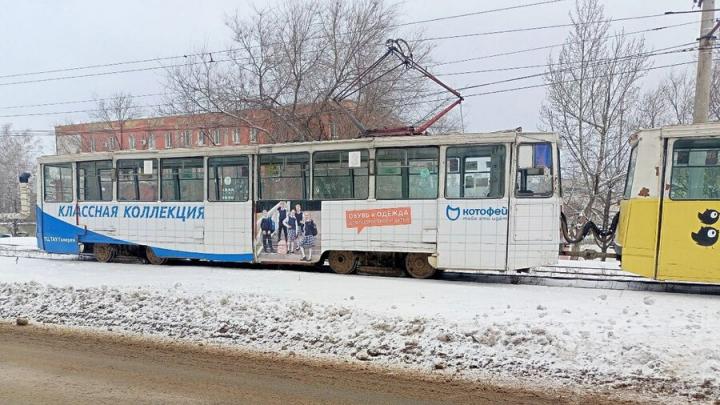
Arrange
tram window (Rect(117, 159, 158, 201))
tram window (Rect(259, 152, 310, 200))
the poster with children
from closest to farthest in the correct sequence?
1. the poster with children
2. tram window (Rect(259, 152, 310, 200))
3. tram window (Rect(117, 159, 158, 201))

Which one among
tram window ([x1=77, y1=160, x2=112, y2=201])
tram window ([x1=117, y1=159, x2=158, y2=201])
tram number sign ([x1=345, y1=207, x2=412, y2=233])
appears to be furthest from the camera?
tram window ([x1=77, y1=160, x2=112, y2=201])

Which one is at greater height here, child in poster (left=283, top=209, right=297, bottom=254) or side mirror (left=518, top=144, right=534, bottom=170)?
side mirror (left=518, top=144, right=534, bottom=170)

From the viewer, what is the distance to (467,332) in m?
5.90

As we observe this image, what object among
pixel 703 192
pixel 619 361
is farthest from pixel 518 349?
pixel 703 192

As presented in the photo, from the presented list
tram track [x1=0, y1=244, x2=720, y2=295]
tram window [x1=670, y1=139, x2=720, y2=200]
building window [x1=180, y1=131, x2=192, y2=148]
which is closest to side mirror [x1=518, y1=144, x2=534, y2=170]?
tram track [x1=0, y1=244, x2=720, y2=295]

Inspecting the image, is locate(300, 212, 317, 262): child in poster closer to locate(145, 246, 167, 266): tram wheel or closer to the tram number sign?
the tram number sign

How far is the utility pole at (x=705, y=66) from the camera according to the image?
37.2 ft

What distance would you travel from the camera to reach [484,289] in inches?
357

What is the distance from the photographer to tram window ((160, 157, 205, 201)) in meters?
12.8

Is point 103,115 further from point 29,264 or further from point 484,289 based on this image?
point 484,289

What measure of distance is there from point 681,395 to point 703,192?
18.6 ft

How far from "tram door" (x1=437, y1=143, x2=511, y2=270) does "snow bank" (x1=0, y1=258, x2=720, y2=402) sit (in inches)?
29.2

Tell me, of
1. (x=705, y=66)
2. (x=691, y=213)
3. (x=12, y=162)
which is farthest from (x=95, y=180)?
(x=12, y=162)

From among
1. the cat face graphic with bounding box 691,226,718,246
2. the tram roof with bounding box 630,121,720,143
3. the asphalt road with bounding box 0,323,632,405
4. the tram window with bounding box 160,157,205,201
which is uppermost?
the tram roof with bounding box 630,121,720,143
